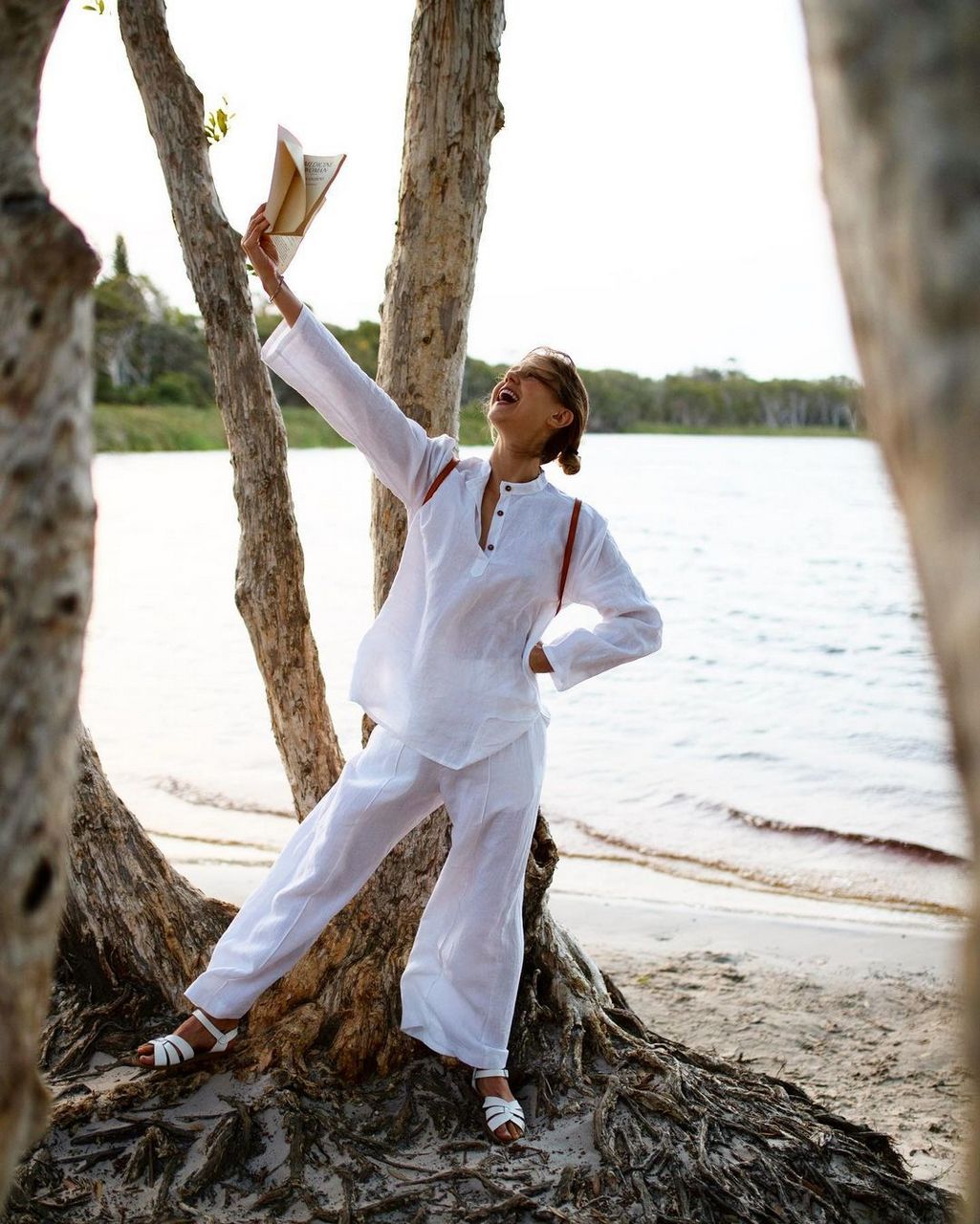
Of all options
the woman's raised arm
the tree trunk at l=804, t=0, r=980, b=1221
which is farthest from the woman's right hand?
the tree trunk at l=804, t=0, r=980, b=1221

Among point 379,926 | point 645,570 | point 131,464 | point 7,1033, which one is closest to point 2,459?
point 7,1033

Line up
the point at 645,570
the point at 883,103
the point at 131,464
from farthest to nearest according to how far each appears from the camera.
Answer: the point at 131,464 → the point at 645,570 → the point at 883,103

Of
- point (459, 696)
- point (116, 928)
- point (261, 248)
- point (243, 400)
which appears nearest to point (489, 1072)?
point (459, 696)

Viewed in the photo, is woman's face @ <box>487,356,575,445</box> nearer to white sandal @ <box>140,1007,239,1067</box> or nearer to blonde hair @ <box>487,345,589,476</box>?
blonde hair @ <box>487,345,589,476</box>

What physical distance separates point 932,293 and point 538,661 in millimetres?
2215

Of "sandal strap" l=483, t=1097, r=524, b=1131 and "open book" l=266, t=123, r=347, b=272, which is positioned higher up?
"open book" l=266, t=123, r=347, b=272

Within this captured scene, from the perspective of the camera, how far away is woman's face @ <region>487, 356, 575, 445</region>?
307 centimetres

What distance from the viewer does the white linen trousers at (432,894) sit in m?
3.00

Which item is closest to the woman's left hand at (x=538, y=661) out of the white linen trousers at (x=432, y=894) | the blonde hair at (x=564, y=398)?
the white linen trousers at (x=432, y=894)

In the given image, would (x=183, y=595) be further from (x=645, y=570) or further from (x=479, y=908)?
(x=479, y=908)

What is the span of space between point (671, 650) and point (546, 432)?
12.0m

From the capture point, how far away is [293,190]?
2.71 meters

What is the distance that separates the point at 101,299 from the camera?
48.7 metres

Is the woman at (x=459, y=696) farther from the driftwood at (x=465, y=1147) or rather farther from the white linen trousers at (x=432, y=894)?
the driftwood at (x=465, y=1147)
